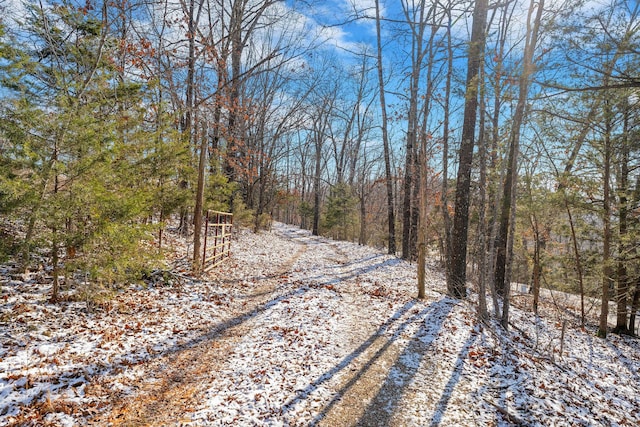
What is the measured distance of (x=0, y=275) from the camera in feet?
16.5

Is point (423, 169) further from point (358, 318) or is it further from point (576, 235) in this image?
point (576, 235)

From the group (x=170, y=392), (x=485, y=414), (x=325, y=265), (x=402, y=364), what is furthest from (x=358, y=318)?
(x=325, y=265)

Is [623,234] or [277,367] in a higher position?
[623,234]

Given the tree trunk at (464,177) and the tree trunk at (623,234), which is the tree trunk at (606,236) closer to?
the tree trunk at (623,234)

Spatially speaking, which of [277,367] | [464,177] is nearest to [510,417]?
[277,367]

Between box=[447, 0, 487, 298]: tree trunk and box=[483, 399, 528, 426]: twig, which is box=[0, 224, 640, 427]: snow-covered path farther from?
box=[447, 0, 487, 298]: tree trunk

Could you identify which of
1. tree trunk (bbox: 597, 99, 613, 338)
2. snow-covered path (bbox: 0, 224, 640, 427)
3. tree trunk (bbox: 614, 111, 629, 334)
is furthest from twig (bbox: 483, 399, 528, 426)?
tree trunk (bbox: 597, 99, 613, 338)

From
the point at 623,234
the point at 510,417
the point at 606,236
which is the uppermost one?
the point at 623,234

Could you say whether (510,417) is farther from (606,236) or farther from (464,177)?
(606,236)

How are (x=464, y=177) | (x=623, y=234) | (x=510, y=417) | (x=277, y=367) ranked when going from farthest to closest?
(x=623, y=234)
(x=464, y=177)
(x=277, y=367)
(x=510, y=417)

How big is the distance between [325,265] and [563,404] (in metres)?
8.26

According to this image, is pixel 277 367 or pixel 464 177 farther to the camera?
pixel 464 177

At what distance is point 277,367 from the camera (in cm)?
423

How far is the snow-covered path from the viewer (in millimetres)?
3266
